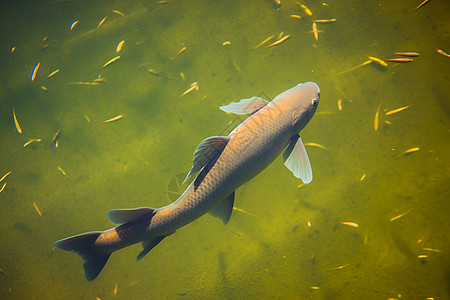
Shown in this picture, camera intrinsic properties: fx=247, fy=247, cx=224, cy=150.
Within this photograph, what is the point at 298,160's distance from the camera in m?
2.55

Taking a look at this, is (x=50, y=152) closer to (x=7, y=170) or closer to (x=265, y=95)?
(x=7, y=170)

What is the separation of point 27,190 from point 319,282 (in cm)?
395

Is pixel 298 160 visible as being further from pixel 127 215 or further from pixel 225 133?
pixel 127 215

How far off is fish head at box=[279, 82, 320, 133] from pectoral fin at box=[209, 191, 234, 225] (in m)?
0.96

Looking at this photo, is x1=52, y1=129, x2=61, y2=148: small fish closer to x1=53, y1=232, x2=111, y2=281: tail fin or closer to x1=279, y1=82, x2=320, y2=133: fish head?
x1=53, y1=232, x2=111, y2=281: tail fin

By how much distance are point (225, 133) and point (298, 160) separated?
3.25ft

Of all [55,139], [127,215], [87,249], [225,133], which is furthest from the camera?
[55,139]

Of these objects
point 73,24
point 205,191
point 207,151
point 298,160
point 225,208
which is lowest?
point 225,208

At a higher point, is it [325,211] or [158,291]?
[325,211]

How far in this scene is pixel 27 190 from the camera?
3.30 m

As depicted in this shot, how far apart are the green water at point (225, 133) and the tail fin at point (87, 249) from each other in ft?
2.98

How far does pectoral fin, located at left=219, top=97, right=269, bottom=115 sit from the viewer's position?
2.41 meters

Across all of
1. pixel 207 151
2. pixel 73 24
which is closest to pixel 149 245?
pixel 207 151

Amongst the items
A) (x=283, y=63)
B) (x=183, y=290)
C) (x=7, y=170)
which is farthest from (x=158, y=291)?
(x=283, y=63)
